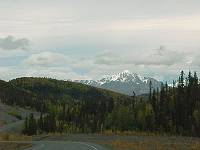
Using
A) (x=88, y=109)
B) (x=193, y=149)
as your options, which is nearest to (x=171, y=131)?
(x=88, y=109)

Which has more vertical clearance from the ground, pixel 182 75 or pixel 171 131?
pixel 182 75

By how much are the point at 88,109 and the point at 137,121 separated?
45.7 metres

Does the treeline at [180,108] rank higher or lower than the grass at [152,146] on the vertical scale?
higher

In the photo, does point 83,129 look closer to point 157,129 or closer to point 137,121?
point 137,121

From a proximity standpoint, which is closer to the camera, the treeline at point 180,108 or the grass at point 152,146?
the grass at point 152,146

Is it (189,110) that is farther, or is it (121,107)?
(121,107)

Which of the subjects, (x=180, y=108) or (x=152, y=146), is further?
(x=180, y=108)

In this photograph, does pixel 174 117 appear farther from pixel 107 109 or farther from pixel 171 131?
pixel 107 109

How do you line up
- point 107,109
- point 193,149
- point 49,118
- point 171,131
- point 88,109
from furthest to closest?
point 88,109
point 107,109
point 49,118
point 171,131
point 193,149

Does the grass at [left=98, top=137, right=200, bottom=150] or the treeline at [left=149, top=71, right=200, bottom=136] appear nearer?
the grass at [left=98, top=137, right=200, bottom=150]

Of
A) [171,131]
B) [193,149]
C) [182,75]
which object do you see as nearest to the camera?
[193,149]

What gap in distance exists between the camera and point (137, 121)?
153 m

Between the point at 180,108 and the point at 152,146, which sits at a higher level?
the point at 180,108

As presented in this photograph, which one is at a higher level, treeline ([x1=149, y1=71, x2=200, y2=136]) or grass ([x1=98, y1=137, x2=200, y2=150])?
treeline ([x1=149, y1=71, x2=200, y2=136])
